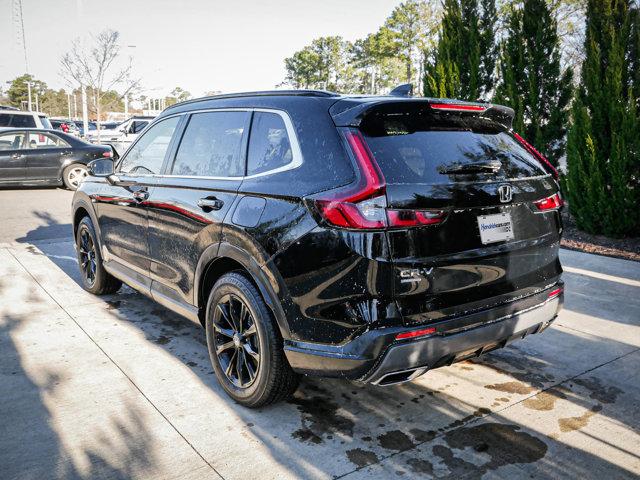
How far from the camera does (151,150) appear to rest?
4383mm

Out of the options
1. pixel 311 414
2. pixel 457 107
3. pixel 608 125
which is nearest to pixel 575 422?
pixel 311 414

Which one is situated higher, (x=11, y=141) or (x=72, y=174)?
(x=11, y=141)

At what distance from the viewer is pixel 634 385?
3555 millimetres

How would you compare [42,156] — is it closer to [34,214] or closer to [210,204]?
[34,214]

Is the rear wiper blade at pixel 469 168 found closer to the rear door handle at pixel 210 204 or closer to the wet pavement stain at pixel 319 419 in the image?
the rear door handle at pixel 210 204

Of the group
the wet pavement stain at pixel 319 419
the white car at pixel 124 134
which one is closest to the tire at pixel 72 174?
the white car at pixel 124 134

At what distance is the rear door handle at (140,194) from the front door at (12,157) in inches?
428

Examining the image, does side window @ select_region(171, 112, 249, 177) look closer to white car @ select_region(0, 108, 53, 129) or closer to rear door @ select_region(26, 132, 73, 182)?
rear door @ select_region(26, 132, 73, 182)

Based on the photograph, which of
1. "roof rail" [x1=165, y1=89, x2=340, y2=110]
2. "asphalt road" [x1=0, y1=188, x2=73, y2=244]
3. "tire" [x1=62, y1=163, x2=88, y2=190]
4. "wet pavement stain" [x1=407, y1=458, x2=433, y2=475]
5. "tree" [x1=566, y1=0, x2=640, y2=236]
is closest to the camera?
"wet pavement stain" [x1=407, y1=458, x2=433, y2=475]

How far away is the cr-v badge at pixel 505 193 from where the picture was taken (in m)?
2.87

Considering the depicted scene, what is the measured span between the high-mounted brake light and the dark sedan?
458 inches

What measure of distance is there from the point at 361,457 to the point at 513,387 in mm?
1304

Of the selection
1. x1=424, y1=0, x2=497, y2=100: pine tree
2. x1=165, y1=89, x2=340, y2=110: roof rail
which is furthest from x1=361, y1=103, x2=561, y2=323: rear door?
x1=424, y1=0, x2=497, y2=100: pine tree

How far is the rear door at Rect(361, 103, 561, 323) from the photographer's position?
2.58 m
